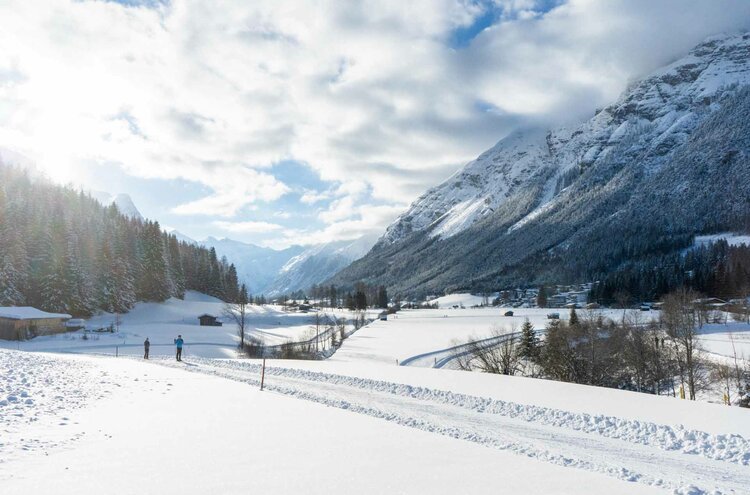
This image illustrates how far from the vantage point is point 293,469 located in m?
9.26

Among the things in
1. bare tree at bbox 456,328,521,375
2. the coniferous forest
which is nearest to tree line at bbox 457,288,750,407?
bare tree at bbox 456,328,521,375

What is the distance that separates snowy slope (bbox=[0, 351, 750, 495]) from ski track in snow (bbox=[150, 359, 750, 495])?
0.20ft

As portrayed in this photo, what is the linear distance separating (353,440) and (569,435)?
23.2ft

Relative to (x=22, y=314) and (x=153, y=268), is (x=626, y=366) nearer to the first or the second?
(x=22, y=314)

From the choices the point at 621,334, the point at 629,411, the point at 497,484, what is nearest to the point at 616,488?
the point at 497,484

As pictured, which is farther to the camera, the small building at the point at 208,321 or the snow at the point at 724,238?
the snow at the point at 724,238

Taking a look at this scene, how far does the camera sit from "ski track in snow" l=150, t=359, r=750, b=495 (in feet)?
35.1

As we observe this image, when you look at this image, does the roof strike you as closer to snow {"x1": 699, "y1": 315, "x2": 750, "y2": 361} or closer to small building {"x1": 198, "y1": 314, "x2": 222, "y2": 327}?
small building {"x1": 198, "y1": 314, "x2": 222, "y2": 327}

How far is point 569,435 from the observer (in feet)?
46.8

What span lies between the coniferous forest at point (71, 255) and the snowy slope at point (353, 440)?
206ft

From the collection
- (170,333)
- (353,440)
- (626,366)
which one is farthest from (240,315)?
(353,440)

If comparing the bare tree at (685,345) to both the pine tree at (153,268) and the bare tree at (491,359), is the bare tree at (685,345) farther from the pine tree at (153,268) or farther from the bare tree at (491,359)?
the pine tree at (153,268)

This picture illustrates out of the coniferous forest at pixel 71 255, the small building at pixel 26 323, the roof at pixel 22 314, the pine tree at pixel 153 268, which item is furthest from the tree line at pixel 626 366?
the pine tree at pixel 153 268

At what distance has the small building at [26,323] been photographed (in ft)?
199
